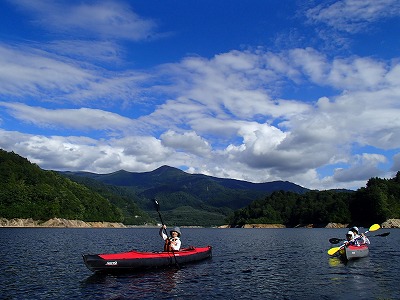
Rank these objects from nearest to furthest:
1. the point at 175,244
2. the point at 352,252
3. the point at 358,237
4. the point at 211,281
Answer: the point at 211,281, the point at 175,244, the point at 352,252, the point at 358,237

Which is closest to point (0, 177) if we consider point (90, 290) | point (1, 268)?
point (1, 268)

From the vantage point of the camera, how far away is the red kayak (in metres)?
29.8

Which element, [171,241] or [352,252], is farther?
[352,252]

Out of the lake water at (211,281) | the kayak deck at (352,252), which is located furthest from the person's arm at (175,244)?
the kayak deck at (352,252)

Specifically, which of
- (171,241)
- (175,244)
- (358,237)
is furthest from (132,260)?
(358,237)

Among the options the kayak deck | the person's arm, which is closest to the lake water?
the kayak deck

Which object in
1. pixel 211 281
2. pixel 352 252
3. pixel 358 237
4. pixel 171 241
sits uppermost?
pixel 171 241

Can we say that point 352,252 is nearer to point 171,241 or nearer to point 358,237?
point 358,237

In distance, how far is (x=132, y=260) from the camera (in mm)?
31594

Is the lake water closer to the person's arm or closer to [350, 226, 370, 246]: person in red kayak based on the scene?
the person's arm

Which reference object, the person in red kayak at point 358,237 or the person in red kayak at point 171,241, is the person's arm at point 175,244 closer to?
the person in red kayak at point 171,241

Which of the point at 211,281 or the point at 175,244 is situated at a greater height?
the point at 175,244

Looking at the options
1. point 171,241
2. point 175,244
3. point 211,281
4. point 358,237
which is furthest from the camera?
point 358,237

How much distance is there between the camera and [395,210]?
186750mm
